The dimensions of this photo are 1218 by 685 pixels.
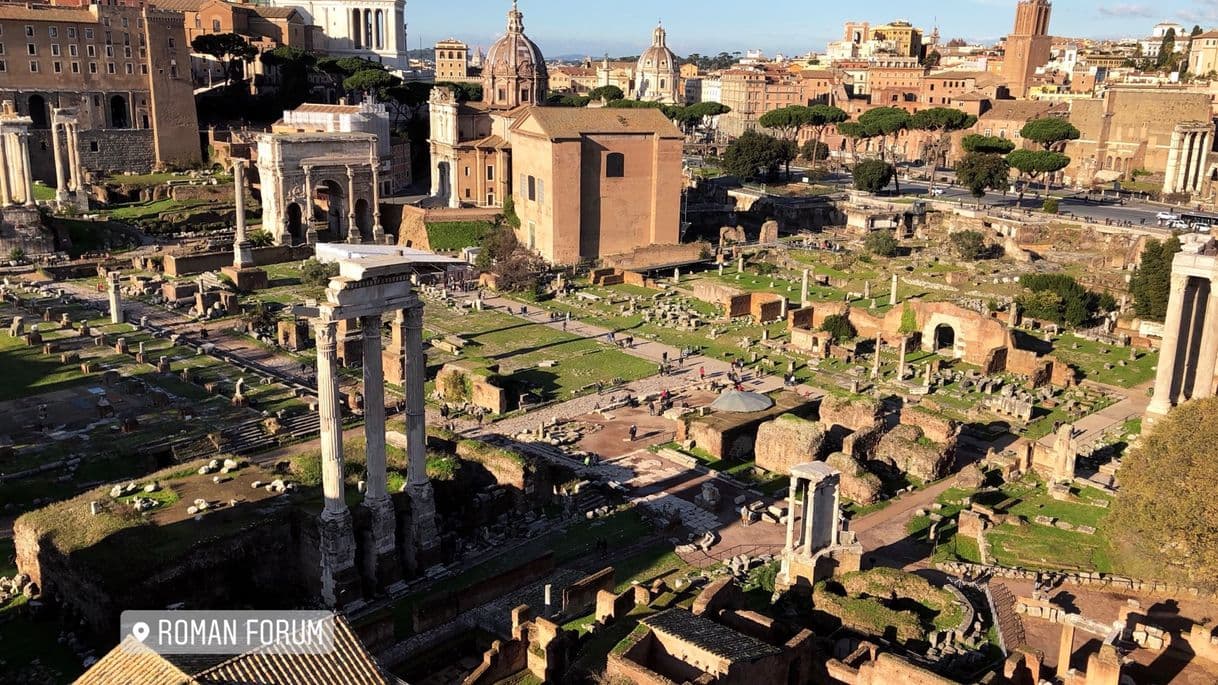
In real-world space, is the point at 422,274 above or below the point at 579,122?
below

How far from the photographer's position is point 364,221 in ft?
190

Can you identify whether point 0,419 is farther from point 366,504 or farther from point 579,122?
point 579,122

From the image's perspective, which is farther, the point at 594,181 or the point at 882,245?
the point at 594,181

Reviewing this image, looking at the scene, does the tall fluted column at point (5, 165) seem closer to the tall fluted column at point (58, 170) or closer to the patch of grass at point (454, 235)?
the tall fluted column at point (58, 170)

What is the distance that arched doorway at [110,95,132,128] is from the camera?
67.9 m

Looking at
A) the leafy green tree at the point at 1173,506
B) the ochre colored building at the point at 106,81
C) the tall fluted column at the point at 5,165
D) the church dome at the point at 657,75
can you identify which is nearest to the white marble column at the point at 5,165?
the tall fluted column at the point at 5,165

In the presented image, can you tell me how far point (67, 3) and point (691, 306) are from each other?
57471mm

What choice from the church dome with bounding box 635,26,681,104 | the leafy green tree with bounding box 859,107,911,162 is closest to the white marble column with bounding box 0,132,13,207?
the leafy green tree with bounding box 859,107,911,162

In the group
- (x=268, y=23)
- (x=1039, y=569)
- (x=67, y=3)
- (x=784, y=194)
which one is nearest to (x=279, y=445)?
(x=1039, y=569)

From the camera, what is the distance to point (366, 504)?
787 inches

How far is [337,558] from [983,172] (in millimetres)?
53906

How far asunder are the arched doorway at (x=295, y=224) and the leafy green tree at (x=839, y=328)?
30.3m

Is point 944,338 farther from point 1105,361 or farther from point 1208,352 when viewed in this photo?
point 1208,352

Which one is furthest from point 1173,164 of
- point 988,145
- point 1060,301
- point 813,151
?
point 1060,301
